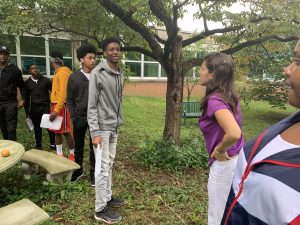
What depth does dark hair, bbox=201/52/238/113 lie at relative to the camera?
238 cm

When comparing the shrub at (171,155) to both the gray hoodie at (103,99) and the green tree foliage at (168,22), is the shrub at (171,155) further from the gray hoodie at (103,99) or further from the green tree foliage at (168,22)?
the gray hoodie at (103,99)

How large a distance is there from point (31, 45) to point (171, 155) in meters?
11.2

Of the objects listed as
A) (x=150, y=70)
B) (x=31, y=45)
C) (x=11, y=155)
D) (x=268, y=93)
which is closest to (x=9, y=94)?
(x=11, y=155)

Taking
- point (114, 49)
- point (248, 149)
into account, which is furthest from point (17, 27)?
point (248, 149)

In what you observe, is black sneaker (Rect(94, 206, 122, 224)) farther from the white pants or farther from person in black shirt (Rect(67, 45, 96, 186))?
the white pants

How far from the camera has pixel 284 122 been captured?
113 centimetres

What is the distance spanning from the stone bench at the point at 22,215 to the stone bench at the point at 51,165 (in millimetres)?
1103

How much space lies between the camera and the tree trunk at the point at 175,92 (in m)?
5.33

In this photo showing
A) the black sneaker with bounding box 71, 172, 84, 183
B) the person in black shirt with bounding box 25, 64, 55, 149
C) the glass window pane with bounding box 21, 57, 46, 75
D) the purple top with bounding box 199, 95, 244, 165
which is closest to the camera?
the purple top with bounding box 199, 95, 244, 165

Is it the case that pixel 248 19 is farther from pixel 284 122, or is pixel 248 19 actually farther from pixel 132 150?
pixel 284 122

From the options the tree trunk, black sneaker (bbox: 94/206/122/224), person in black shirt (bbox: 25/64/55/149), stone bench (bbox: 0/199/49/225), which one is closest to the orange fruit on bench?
stone bench (bbox: 0/199/49/225)

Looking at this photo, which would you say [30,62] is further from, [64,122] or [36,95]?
[64,122]

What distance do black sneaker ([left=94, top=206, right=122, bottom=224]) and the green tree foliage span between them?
8.02 feet

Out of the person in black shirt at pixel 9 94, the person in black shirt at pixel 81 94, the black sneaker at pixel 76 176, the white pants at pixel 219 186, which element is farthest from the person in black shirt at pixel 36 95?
the white pants at pixel 219 186
